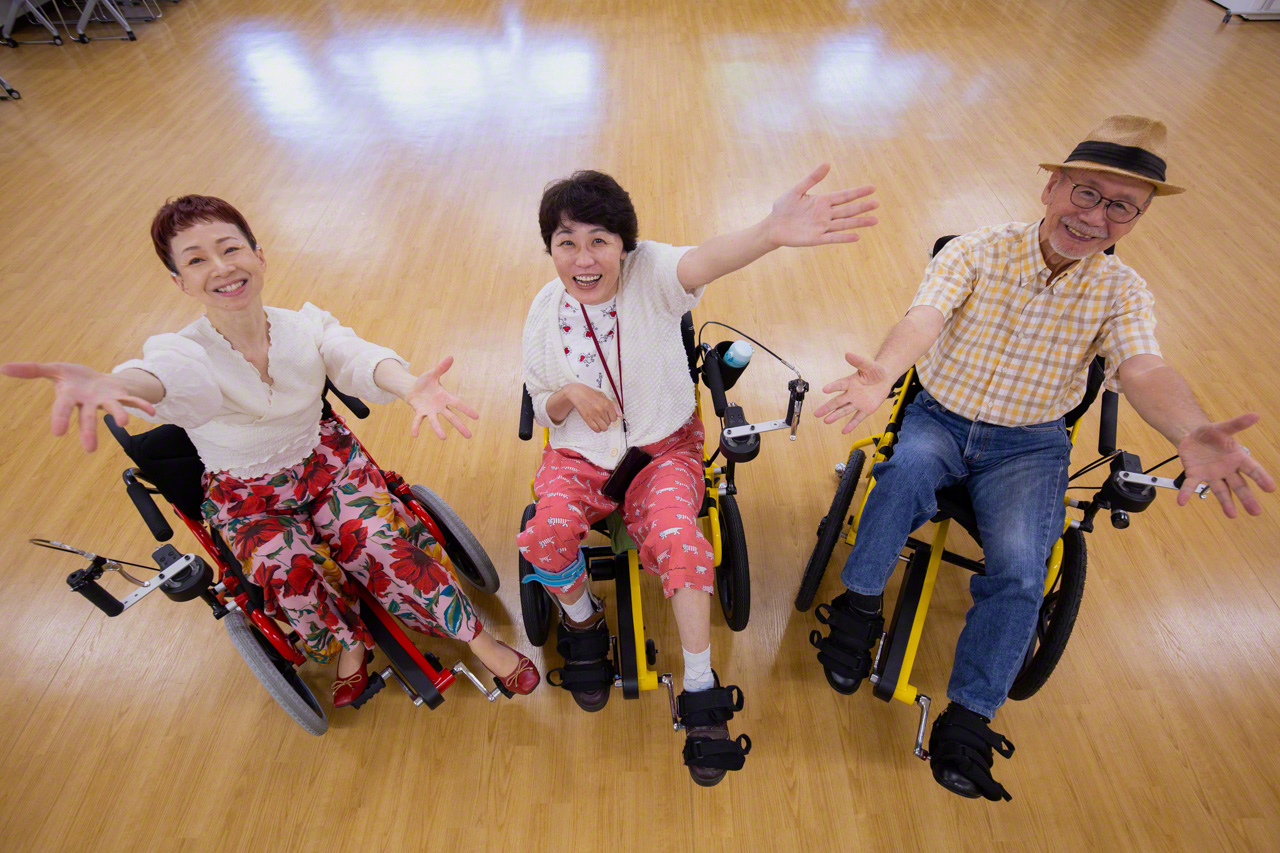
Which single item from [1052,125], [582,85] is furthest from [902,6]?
[582,85]

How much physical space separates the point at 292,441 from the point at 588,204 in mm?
906

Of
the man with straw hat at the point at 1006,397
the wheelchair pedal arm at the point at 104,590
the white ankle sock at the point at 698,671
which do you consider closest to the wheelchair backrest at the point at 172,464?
the wheelchair pedal arm at the point at 104,590

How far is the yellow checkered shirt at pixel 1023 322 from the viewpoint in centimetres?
160

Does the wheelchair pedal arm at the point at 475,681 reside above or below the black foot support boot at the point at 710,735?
below

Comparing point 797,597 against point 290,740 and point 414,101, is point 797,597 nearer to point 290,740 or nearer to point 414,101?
point 290,740

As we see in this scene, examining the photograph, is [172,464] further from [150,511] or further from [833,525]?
[833,525]

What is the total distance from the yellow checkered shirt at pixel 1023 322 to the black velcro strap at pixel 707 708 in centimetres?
91

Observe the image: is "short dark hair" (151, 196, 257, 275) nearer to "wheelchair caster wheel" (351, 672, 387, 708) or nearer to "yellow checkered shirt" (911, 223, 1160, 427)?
"wheelchair caster wheel" (351, 672, 387, 708)

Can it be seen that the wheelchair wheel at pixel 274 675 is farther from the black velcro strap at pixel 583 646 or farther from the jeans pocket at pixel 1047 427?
the jeans pocket at pixel 1047 427

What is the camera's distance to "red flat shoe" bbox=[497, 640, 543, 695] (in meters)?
1.85

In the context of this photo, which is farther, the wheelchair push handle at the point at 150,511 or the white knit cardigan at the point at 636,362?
the white knit cardigan at the point at 636,362

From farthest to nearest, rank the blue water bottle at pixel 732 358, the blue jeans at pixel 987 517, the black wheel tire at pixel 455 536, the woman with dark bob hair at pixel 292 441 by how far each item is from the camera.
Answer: the black wheel tire at pixel 455 536 < the blue water bottle at pixel 732 358 < the blue jeans at pixel 987 517 < the woman with dark bob hair at pixel 292 441

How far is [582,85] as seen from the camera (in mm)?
4707

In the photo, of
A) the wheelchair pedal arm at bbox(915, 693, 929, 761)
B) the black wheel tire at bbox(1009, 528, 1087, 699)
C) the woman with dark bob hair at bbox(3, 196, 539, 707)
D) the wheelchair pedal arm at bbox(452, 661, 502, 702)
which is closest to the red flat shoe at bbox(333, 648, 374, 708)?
the woman with dark bob hair at bbox(3, 196, 539, 707)
